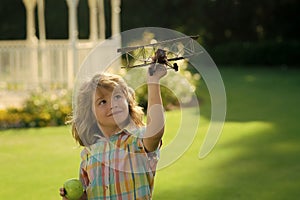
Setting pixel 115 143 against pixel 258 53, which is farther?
pixel 258 53

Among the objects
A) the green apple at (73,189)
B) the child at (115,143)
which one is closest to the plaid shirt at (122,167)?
the child at (115,143)

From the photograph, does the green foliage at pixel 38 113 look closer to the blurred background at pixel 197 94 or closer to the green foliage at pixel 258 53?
the blurred background at pixel 197 94

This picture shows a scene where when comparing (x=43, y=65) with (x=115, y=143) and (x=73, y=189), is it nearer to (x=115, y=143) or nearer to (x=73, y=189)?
(x=73, y=189)

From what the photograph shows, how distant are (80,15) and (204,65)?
20.0 metres

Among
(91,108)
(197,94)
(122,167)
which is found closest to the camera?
(122,167)

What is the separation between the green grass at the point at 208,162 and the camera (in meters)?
5.33

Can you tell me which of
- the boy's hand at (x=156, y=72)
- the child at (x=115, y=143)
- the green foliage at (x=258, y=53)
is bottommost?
the green foliage at (x=258, y=53)

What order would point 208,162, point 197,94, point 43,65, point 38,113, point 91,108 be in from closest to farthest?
point 91,108 → point 208,162 → point 38,113 → point 43,65 → point 197,94

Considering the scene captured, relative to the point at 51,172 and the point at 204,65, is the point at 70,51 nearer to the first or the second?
the point at 51,172

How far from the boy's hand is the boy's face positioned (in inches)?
16.8

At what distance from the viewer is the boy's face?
2885mm

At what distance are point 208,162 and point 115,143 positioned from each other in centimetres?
366

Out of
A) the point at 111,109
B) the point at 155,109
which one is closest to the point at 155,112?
the point at 155,109

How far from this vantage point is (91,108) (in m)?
3.01
